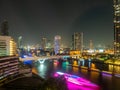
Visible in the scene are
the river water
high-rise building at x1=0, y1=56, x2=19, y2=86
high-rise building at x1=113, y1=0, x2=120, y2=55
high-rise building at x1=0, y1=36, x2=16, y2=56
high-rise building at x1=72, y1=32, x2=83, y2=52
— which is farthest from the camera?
high-rise building at x1=72, y1=32, x2=83, y2=52

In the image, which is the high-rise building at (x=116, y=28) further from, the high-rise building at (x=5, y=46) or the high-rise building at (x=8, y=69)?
the high-rise building at (x=8, y=69)

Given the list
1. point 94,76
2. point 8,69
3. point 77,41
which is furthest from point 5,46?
point 77,41

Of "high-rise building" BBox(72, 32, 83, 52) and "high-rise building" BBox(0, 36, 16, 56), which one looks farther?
"high-rise building" BBox(72, 32, 83, 52)

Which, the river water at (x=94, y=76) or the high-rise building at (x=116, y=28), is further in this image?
the high-rise building at (x=116, y=28)

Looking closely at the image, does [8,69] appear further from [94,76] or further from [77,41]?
[77,41]

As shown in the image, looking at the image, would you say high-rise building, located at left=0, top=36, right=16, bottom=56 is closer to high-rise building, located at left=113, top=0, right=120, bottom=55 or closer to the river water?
the river water

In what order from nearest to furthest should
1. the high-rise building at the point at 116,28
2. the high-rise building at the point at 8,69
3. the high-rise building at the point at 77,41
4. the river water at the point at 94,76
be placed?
the high-rise building at the point at 8,69 < the river water at the point at 94,76 < the high-rise building at the point at 116,28 < the high-rise building at the point at 77,41

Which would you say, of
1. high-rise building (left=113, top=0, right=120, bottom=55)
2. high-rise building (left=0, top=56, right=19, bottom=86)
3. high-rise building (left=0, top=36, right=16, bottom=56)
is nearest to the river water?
high-rise building (left=0, top=56, right=19, bottom=86)

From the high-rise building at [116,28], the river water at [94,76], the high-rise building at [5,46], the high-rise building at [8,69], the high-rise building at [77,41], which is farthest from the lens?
the high-rise building at [77,41]

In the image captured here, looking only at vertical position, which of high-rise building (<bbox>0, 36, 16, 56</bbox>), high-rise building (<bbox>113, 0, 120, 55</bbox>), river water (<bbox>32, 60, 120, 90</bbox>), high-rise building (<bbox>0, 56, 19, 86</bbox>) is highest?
high-rise building (<bbox>113, 0, 120, 55</bbox>)

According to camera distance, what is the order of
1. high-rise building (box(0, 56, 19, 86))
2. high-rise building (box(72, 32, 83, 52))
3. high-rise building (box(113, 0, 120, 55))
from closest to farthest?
high-rise building (box(0, 56, 19, 86)), high-rise building (box(113, 0, 120, 55)), high-rise building (box(72, 32, 83, 52))

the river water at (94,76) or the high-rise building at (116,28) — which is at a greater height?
the high-rise building at (116,28)

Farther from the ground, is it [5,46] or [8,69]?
[5,46]

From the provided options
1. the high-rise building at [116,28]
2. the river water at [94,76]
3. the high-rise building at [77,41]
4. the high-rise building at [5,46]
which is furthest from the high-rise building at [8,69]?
the high-rise building at [77,41]
